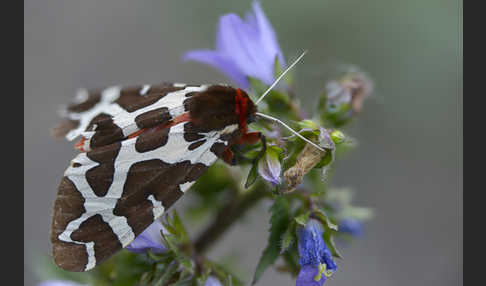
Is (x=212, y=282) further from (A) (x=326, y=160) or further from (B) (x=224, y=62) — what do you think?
(B) (x=224, y=62)

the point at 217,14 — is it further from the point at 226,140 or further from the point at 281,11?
the point at 226,140

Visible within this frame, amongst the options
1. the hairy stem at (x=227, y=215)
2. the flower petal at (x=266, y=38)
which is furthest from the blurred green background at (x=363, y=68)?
the flower petal at (x=266, y=38)

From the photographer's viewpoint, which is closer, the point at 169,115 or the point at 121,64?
the point at 169,115

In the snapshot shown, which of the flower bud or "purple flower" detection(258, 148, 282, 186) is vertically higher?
the flower bud

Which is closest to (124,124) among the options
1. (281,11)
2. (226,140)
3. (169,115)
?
(169,115)

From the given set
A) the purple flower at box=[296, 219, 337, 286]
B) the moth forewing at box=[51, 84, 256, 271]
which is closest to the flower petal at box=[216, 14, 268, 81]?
the moth forewing at box=[51, 84, 256, 271]

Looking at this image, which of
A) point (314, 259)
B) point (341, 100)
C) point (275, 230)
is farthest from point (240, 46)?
point (314, 259)

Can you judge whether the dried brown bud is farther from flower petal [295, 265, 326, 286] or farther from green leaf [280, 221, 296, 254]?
flower petal [295, 265, 326, 286]
